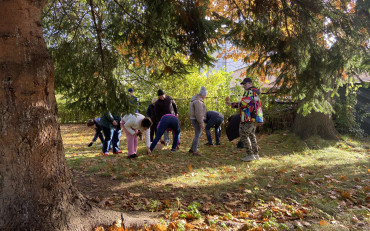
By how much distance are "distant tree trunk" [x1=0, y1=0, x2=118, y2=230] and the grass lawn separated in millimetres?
1119

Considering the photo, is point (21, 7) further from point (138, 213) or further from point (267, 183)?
point (267, 183)

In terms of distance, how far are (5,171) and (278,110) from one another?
30.7 feet

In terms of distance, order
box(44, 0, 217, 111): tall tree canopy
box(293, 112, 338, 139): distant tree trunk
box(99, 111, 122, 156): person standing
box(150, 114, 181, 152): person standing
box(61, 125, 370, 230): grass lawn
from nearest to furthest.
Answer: box(61, 125, 370, 230): grass lawn, box(44, 0, 217, 111): tall tree canopy, box(99, 111, 122, 156): person standing, box(150, 114, 181, 152): person standing, box(293, 112, 338, 139): distant tree trunk

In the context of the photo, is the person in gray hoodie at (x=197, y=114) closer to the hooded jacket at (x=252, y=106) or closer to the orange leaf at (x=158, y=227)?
the hooded jacket at (x=252, y=106)

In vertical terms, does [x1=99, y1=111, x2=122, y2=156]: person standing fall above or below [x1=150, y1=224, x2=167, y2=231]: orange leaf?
above

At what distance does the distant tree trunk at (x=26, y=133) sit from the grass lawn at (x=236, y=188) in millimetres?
1119

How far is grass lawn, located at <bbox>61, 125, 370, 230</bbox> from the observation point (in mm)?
3248

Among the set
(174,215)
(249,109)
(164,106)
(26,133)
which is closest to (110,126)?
(164,106)

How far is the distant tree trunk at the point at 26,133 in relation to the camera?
7.45 ft

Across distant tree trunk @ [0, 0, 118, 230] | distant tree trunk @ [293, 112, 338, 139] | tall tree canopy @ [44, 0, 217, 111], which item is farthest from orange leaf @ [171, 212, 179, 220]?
distant tree trunk @ [293, 112, 338, 139]

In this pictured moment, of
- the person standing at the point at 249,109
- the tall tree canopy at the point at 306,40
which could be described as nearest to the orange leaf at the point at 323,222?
the tall tree canopy at the point at 306,40

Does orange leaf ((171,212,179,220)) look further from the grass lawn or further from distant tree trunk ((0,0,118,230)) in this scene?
distant tree trunk ((0,0,118,230))

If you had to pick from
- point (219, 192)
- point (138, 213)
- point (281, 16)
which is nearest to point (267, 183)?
point (219, 192)

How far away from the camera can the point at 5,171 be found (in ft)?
7.54
